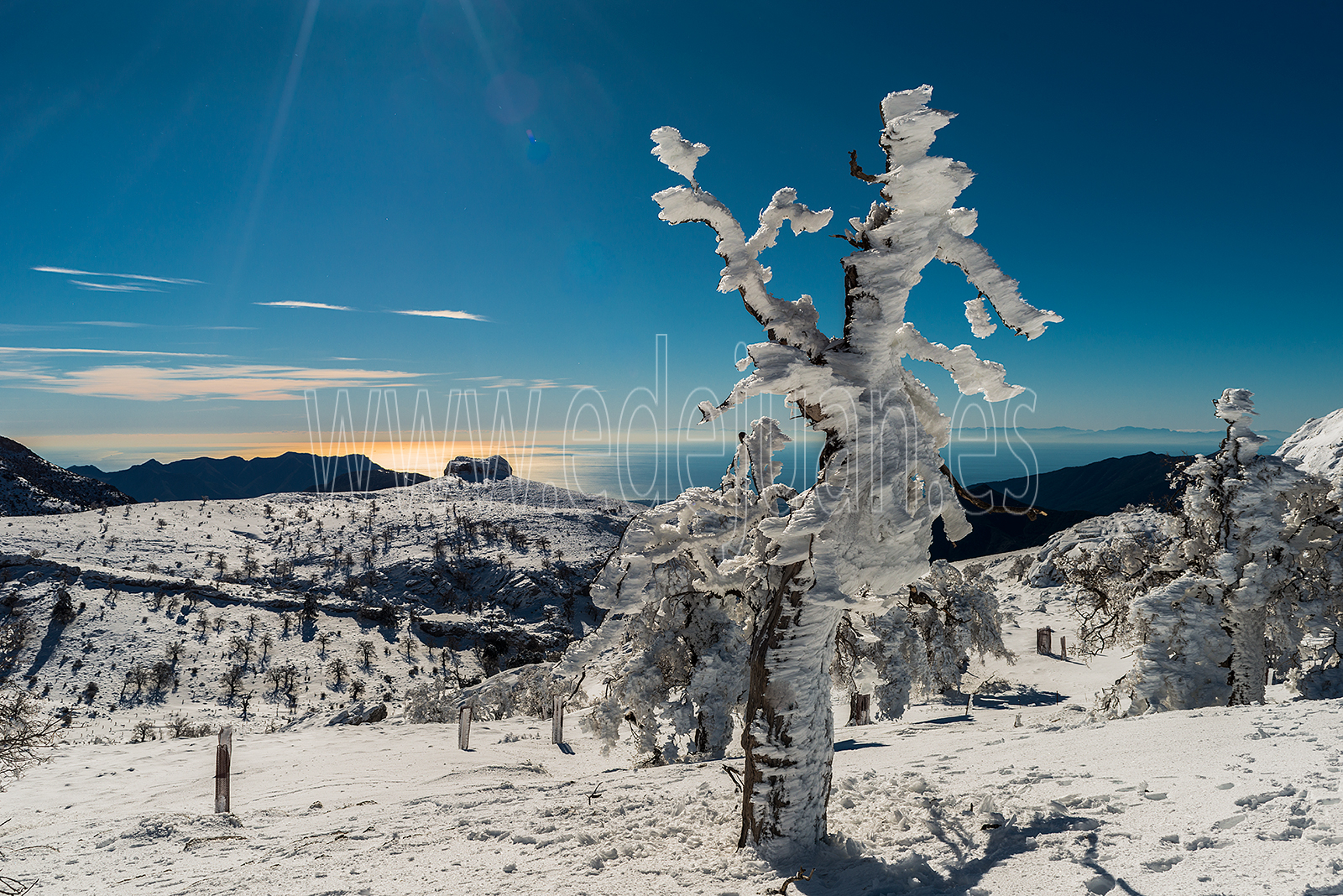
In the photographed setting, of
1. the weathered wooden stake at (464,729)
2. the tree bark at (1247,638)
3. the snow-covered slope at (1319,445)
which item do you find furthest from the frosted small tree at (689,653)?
the snow-covered slope at (1319,445)

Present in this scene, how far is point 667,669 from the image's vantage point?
11.1m

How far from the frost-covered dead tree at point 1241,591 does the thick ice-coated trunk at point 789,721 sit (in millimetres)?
8167

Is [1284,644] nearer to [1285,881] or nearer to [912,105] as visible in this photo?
[1285,881]

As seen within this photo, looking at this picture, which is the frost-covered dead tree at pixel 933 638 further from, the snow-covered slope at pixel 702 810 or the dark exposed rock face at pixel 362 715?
the dark exposed rock face at pixel 362 715

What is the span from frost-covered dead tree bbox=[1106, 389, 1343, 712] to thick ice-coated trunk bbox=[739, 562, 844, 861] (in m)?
8.17

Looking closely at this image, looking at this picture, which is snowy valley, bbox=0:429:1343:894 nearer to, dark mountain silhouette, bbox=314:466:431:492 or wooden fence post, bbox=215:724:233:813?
wooden fence post, bbox=215:724:233:813

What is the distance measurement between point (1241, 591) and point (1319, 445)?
4983cm

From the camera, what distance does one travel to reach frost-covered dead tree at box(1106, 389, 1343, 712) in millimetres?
9594

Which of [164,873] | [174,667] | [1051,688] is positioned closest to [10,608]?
[174,667]

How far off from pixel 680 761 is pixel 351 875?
630 cm

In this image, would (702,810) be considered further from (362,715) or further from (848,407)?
(362,715)

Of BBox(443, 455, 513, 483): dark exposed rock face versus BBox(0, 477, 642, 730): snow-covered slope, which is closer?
BBox(0, 477, 642, 730): snow-covered slope

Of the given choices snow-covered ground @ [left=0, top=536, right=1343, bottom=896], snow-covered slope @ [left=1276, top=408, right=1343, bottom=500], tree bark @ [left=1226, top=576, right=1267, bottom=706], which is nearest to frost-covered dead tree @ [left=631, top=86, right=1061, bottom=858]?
snow-covered ground @ [left=0, top=536, right=1343, bottom=896]

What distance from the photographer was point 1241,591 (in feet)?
31.3
